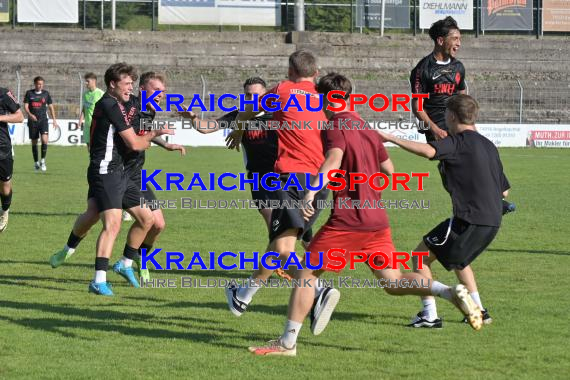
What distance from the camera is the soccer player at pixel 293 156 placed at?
25.4 feet

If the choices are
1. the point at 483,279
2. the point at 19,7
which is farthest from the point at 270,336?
the point at 19,7

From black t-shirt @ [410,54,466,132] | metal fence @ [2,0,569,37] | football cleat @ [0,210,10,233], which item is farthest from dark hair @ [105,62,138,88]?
metal fence @ [2,0,569,37]

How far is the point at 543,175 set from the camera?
78.8 feet

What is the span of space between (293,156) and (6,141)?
6.42 meters

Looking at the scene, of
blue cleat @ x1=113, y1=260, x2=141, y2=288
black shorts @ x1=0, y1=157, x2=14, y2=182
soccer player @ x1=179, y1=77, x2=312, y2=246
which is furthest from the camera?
black shorts @ x1=0, y1=157, x2=14, y2=182

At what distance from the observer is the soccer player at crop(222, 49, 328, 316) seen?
7.74 metres

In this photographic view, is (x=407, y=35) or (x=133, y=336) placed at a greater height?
(x=407, y=35)

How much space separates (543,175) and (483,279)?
14532 mm

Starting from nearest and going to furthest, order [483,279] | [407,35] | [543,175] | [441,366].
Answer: [441,366] < [483,279] < [543,175] < [407,35]

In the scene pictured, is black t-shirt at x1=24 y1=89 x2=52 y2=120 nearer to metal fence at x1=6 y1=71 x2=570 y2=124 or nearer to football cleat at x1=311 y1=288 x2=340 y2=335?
metal fence at x1=6 y1=71 x2=570 y2=124

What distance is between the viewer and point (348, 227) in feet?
21.7

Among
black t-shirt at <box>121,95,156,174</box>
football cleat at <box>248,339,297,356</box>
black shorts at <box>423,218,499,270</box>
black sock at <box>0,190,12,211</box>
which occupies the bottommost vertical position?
football cleat at <box>248,339,297,356</box>

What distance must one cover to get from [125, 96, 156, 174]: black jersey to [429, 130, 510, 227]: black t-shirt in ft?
12.1

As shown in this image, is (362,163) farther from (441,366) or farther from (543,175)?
(543,175)
